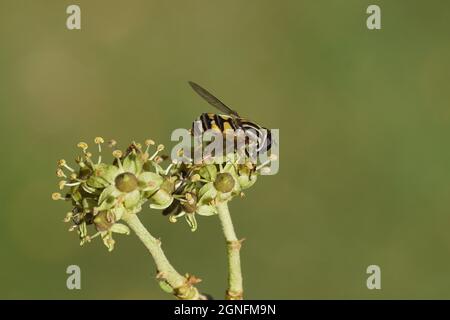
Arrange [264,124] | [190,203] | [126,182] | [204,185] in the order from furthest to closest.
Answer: [264,124], [204,185], [190,203], [126,182]

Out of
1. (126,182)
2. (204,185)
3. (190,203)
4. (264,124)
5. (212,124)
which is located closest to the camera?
(126,182)

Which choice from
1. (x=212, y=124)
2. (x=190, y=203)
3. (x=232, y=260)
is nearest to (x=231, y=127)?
(x=212, y=124)

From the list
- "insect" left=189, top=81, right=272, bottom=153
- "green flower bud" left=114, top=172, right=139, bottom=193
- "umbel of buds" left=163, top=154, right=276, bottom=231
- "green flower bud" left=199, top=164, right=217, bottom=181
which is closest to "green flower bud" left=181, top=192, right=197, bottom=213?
"umbel of buds" left=163, top=154, right=276, bottom=231

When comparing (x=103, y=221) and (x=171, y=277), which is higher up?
(x=103, y=221)

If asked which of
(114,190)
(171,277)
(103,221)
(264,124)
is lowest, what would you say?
(171,277)

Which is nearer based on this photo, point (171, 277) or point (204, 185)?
point (171, 277)

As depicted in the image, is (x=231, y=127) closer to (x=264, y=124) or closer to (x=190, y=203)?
(x=190, y=203)
